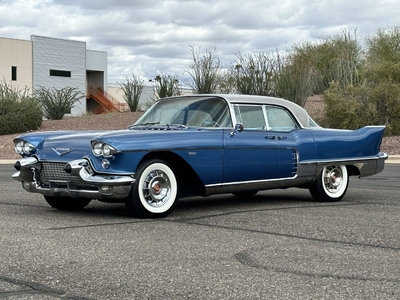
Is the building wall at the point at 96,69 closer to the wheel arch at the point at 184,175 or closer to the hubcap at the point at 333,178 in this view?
the hubcap at the point at 333,178

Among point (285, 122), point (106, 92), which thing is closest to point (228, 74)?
point (285, 122)

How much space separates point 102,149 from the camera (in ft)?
25.4

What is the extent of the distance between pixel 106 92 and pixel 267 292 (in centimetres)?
5768

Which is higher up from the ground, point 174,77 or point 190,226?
point 174,77

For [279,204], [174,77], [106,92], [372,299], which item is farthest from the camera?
[106,92]

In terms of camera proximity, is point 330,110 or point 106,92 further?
point 106,92

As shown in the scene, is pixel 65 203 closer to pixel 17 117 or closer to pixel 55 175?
pixel 55 175

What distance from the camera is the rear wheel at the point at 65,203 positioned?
8.94 m

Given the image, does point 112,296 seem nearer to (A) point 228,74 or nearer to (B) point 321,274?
(B) point 321,274

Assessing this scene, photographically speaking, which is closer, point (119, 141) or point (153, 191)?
point (119, 141)

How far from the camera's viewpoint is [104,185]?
7703 millimetres

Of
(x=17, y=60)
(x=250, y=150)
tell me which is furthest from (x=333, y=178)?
(x=17, y=60)

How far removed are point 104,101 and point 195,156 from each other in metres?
51.5

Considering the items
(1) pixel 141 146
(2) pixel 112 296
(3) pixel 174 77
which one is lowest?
(2) pixel 112 296
